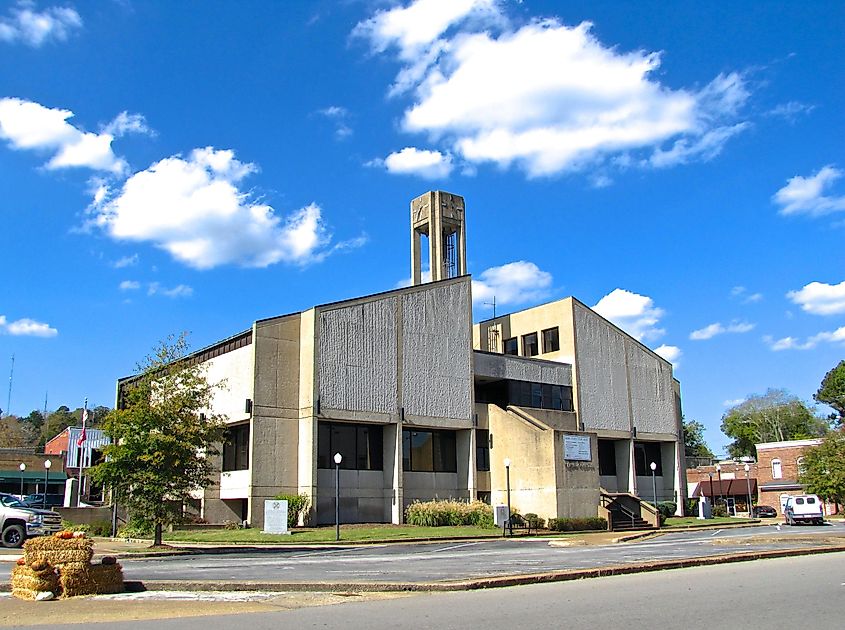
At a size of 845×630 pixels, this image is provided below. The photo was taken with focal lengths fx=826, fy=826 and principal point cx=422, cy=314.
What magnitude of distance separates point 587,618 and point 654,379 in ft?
167

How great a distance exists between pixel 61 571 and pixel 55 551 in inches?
14.7

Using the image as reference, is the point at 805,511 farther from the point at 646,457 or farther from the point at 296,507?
the point at 296,507

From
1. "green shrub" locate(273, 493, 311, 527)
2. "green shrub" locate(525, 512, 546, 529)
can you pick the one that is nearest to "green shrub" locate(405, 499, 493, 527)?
"green shrub" locate(525, 512, 546, 529)

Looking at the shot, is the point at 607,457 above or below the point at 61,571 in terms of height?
above

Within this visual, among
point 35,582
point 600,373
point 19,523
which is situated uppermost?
point 600,373

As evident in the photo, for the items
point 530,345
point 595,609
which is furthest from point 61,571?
point 530,345

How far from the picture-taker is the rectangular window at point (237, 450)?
42188mm

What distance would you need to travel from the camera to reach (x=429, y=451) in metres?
46.9

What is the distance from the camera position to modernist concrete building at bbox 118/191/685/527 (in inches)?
1602

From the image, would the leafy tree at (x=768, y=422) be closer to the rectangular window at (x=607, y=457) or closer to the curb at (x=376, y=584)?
the rectangular window at (x=607, y=457)

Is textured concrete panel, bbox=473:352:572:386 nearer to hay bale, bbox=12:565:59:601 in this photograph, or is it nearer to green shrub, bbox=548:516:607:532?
green shrub, bbox=548:516:607:532

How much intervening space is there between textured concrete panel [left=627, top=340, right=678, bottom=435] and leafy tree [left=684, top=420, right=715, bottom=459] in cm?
5102

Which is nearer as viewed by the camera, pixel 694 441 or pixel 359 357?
pixel 359 357

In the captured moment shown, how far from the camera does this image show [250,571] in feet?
61.0
